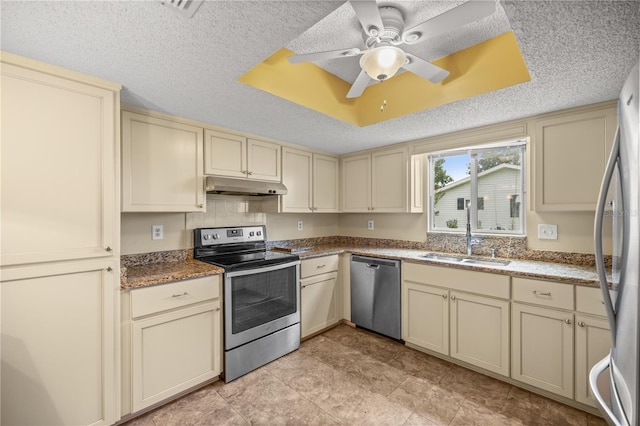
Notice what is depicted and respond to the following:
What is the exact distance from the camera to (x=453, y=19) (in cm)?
116

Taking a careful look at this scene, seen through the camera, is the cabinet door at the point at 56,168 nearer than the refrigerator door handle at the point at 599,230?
No

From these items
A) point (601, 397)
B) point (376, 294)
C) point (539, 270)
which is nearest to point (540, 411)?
point (539, 270)

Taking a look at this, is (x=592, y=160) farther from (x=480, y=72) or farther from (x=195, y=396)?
(x=195, y=396)

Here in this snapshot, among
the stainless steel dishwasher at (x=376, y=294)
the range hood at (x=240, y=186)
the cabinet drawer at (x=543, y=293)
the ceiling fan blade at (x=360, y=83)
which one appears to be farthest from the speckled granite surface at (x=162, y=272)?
the cabinet drawer at (x=543, y=293)

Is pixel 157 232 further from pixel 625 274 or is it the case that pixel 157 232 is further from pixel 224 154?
pixel 625 274

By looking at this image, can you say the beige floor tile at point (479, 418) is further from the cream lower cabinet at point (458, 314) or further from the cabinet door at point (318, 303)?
the cabinet door at point (318, 303)

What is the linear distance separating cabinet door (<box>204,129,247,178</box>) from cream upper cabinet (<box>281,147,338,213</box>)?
522 mm

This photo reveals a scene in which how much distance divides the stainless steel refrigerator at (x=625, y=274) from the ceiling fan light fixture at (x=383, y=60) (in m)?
0.87

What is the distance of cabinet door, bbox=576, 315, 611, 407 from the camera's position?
5.70ft

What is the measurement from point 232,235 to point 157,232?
68 centimetres

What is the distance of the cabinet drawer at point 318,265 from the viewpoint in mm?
2836

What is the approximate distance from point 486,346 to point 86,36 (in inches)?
126

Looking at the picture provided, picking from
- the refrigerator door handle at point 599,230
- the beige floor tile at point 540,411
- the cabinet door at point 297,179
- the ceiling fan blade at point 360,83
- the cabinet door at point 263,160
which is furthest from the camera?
the cabinet door at point 297,179

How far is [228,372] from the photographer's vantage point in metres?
2.18
